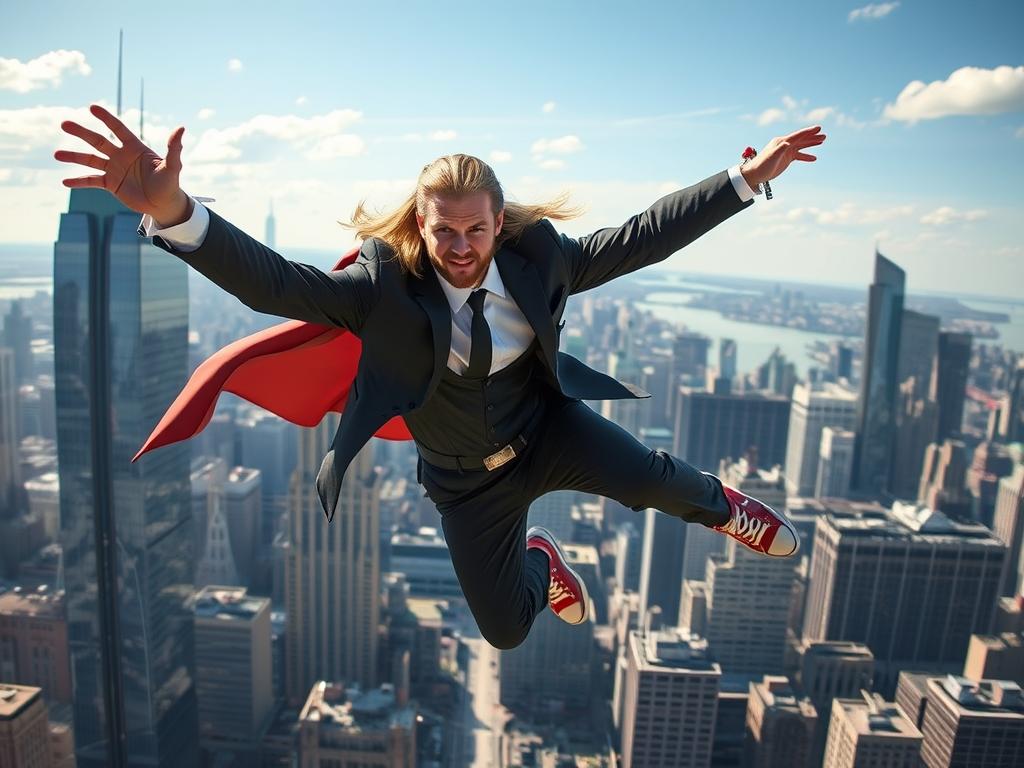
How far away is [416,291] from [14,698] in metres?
8.84

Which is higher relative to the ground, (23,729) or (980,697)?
(980,697)

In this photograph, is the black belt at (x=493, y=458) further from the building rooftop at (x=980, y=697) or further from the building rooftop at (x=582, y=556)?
the building rooftop at (x=582, y=556)

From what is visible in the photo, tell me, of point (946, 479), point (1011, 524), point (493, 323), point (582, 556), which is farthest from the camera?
point (946, 479)

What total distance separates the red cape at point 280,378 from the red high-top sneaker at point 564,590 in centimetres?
50

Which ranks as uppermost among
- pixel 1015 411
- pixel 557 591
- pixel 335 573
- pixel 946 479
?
pixel 557 591

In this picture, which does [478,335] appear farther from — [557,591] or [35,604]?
[35,604]

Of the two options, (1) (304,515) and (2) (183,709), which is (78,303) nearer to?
(1) (304,515)

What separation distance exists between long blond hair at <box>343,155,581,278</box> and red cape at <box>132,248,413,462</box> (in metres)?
0.08

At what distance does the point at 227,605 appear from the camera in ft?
36.4

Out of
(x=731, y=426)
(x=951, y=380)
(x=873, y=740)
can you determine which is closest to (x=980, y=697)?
(x=873, y=740)

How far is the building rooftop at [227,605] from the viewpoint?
10.8 m

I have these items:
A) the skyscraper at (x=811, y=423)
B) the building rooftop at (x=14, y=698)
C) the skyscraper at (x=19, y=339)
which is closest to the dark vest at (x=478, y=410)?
the building rooftop at (x=14, y=698)

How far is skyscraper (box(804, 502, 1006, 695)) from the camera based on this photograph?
471 inches

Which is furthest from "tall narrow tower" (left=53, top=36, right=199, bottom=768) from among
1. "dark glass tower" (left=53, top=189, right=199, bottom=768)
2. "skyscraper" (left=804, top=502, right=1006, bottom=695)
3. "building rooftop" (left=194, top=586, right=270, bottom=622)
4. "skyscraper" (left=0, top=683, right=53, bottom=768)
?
"skyscraper" (left=804, top=502, right=1006, bottom=695)
